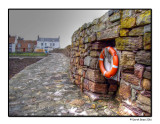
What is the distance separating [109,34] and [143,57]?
88cm

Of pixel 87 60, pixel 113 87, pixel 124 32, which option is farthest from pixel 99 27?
pixel 113 87

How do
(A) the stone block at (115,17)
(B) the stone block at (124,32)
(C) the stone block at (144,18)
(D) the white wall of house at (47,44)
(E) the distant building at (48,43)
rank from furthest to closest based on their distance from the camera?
(E) the distant building at (48,43) < (D) the white wall of house at (47,44) < (A) the stone block at (115,17) < (B) the stone block at (124,32) < (C) the stone block at (144,18)

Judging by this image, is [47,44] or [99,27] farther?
[47,44]

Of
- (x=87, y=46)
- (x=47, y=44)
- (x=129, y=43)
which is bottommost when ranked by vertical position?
(x=129, y=43)

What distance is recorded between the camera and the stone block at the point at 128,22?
1843 millimetres

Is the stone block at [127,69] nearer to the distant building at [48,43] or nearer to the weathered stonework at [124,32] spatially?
the weathered stonework at [124,32]

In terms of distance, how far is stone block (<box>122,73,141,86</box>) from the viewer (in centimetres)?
184

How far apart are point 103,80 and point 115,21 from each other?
1369 mm

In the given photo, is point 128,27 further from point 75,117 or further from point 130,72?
point 75,117

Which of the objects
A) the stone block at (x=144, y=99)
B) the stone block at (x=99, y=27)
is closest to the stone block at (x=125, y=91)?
the stone block at (x=144, y=99)

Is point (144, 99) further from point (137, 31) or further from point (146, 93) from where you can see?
point (137, 31)

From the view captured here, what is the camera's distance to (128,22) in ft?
6.34

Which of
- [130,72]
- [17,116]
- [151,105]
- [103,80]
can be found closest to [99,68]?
[103,80]

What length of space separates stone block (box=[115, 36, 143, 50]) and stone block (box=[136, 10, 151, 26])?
0.71ft
